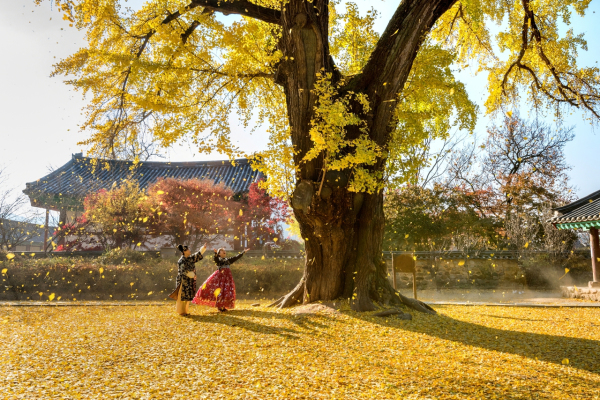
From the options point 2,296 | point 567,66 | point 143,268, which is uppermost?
point 567,66

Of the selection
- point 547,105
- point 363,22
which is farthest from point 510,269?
point 363,22

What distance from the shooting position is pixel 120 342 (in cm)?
542

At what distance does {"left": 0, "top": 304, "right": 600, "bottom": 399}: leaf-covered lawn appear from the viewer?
3.76m

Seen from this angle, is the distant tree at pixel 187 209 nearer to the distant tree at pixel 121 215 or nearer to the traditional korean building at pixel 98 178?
the distant tree at pixel 121 215

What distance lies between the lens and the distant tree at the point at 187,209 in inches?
599

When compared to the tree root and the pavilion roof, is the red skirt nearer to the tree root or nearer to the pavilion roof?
the tree root

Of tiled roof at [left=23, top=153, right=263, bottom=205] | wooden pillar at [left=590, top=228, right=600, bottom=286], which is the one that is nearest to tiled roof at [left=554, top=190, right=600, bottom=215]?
wooden pillar at [left=590, top=228, right=600, bottom=286]

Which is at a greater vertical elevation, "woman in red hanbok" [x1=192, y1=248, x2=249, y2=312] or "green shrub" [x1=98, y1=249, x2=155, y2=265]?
"green shrub" [x1=98, y1=249, x2=155, y2=265]

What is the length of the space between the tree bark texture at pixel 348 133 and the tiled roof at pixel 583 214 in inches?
270

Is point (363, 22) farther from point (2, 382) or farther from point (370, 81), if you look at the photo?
point (2, 382)

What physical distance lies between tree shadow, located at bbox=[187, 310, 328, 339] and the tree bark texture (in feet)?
3.23

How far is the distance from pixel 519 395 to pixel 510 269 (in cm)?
1308

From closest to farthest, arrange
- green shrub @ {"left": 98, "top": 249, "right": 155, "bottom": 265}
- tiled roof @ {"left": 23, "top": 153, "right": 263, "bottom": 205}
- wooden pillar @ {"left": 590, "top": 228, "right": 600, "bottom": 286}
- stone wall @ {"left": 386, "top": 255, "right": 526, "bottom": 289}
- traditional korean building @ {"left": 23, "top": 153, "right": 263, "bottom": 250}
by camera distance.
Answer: wooden pillar @ {"left": 590, "top": 228, "right": 600, "bottom": 286}
green shrub @ {"left": 98, "top": 249, "right": 155, "bottom": 265}
stone wall @ {"left": 386, "top": 255, "right": 526, "bottom": 289}
traditional korean building @ {"left": 23, "top": 153, "right": 263, "bottom": 250}
tiled roof @ {"left": 23, "top": 153, "right": 263, "bottom": 205}

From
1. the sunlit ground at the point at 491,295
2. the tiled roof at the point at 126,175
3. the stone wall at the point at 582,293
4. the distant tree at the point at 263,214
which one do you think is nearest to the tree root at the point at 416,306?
the sunlit ground at the point at 491,295
